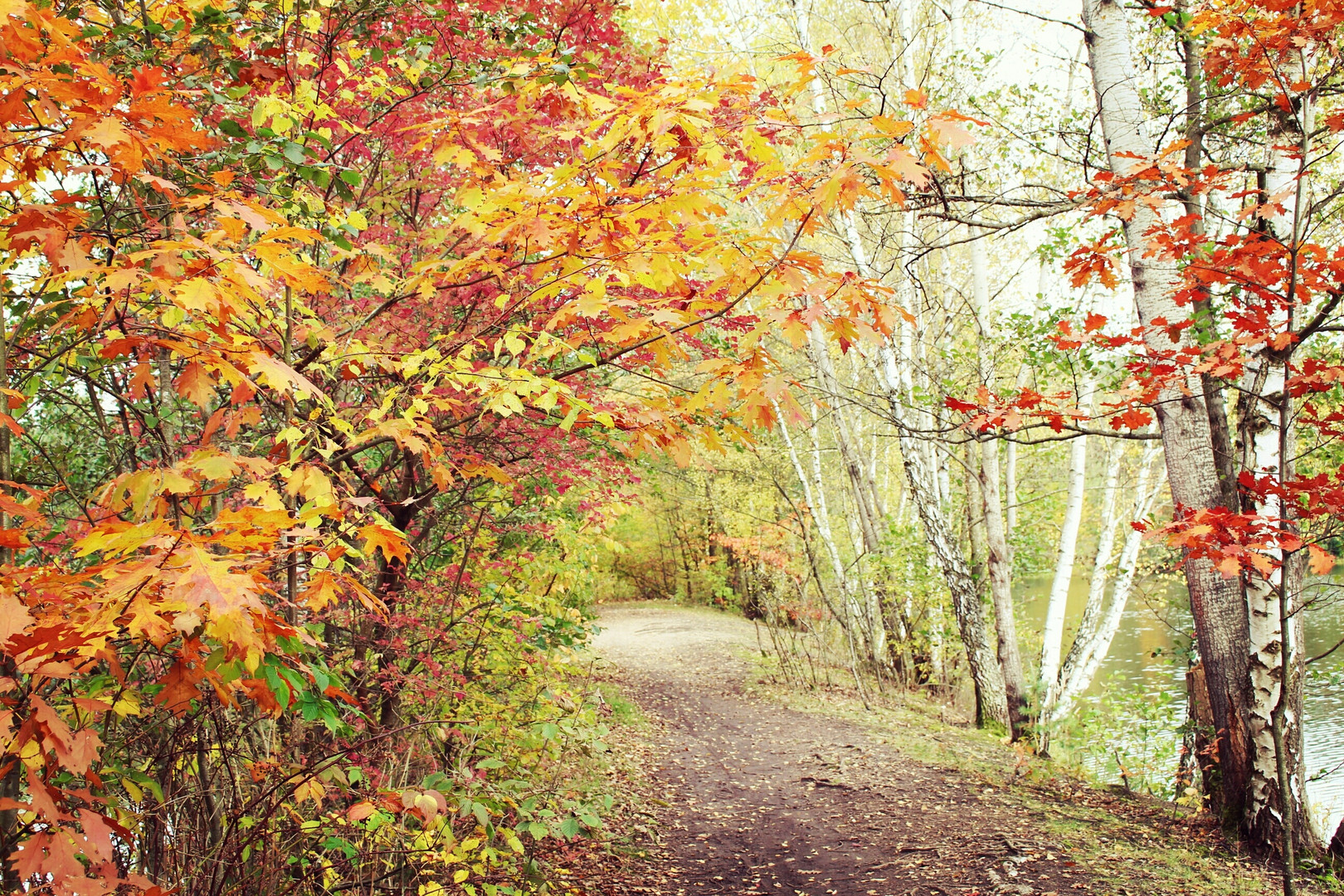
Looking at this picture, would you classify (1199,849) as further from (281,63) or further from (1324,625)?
(1324,625)

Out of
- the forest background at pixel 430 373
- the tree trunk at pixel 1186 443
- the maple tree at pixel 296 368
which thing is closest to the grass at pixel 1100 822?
the forest background at pixel 430 373

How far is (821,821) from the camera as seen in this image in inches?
199

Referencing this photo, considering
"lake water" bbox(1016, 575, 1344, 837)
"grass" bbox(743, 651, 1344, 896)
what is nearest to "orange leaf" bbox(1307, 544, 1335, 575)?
"lake water" bbox(1016, 575, 1344, 837)

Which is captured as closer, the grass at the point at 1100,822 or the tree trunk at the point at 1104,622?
the grass at the point at 1100,822

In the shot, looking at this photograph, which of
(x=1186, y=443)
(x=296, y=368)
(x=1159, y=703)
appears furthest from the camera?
(x=1159, y=703)

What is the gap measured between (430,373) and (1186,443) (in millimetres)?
4209

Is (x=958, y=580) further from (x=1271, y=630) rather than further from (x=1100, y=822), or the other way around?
(x=1271, y=630)

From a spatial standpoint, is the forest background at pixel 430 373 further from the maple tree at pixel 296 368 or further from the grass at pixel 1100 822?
the grass at pixel 1100 822

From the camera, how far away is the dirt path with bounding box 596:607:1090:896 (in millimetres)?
4043

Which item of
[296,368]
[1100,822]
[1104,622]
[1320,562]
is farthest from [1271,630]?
[296,368]

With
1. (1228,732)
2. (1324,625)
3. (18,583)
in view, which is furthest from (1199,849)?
(1324,625)

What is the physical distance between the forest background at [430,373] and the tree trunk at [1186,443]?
2 cm

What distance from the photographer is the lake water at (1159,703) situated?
625cm

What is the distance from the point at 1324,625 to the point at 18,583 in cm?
2062
